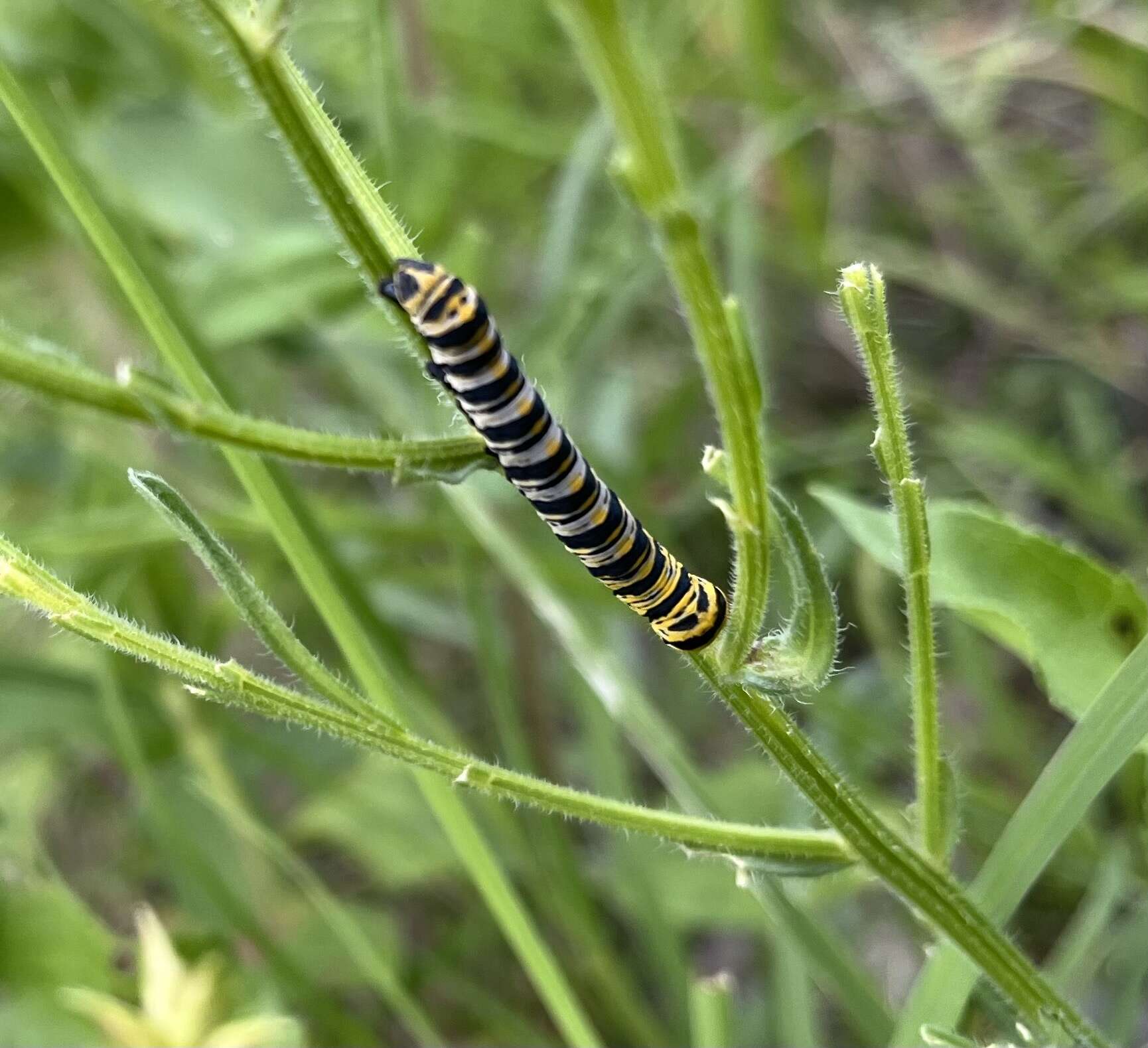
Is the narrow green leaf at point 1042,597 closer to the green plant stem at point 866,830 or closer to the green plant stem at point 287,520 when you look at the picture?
the green plant stem at point 866,830

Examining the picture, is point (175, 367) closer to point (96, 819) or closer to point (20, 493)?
point (20, 493)

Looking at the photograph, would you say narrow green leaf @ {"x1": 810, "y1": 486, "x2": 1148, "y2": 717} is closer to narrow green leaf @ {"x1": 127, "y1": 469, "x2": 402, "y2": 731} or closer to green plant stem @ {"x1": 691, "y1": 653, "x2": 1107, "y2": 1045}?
green plant stem @ {"x1": 691, "y1": 653, "x2": 1107, "y2": 1045}

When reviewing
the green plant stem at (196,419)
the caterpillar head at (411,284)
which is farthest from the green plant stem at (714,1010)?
the caterpillar head at (411,284)

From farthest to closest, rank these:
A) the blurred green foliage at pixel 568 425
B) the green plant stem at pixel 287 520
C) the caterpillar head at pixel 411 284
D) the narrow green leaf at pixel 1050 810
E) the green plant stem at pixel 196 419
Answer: the blurred green foliage at pixel 568 425, the green plant stem at pixel 287 520, the narrow green leaf at pixel 1050 810, the caterpillar head at pixel 411 284, the green plant stem at pixel 196 419

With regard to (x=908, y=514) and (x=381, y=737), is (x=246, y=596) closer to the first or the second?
(x=381, y=737)

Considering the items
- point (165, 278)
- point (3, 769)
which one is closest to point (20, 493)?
point (3, 769)

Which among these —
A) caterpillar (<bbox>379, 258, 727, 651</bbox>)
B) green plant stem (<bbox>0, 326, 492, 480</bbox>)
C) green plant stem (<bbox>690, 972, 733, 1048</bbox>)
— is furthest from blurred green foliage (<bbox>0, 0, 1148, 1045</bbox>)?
green plant stem (<bbox>0, 326, 492, 480</bbox>)
